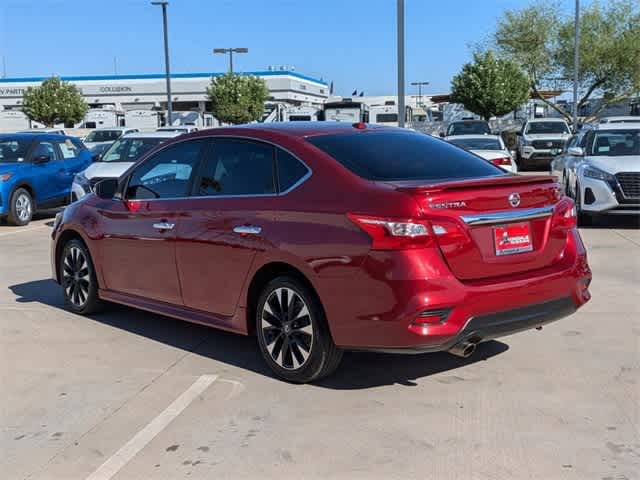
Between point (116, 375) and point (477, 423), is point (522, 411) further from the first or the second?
point (116, 375)

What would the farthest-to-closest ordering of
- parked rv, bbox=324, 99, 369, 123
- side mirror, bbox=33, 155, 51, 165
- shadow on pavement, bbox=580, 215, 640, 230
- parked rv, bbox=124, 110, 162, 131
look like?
parked rv, bbox=124, 110, 162, 131 → parked rv, bbox=324, 99, 369, 123 → side mirror, bbox=33, 155, 51, 165 → shadow on pavement, bbox=580, 215, 640, 230

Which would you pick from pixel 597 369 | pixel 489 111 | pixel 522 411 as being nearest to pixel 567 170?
pixel 597 369

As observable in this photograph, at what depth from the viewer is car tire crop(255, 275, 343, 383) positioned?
4730mm

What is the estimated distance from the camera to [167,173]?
6.00m

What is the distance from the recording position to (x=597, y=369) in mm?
5211

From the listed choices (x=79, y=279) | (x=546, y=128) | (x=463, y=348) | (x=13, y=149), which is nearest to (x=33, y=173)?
(x=13, y=149)

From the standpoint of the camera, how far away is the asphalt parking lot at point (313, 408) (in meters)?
3.83

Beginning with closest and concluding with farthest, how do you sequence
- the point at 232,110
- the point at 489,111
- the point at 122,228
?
the point at 122,228, the point at 489,111, the point at 232,110

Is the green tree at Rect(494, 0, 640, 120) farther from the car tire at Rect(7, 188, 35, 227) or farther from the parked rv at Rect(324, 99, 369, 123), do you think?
the car tire at Rect(7, 188, 35, 227)

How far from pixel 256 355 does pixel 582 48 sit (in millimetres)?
40184

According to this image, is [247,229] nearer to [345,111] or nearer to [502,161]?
[502,161]

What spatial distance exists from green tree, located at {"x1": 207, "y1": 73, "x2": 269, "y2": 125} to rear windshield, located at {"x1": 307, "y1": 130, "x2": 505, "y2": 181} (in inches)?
2225

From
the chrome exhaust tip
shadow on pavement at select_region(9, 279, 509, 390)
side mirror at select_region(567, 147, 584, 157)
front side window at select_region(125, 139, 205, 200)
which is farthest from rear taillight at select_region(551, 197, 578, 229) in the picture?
side mirror at select_region(567, 147, 584, 157)

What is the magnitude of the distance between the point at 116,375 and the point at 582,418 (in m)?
3.04
